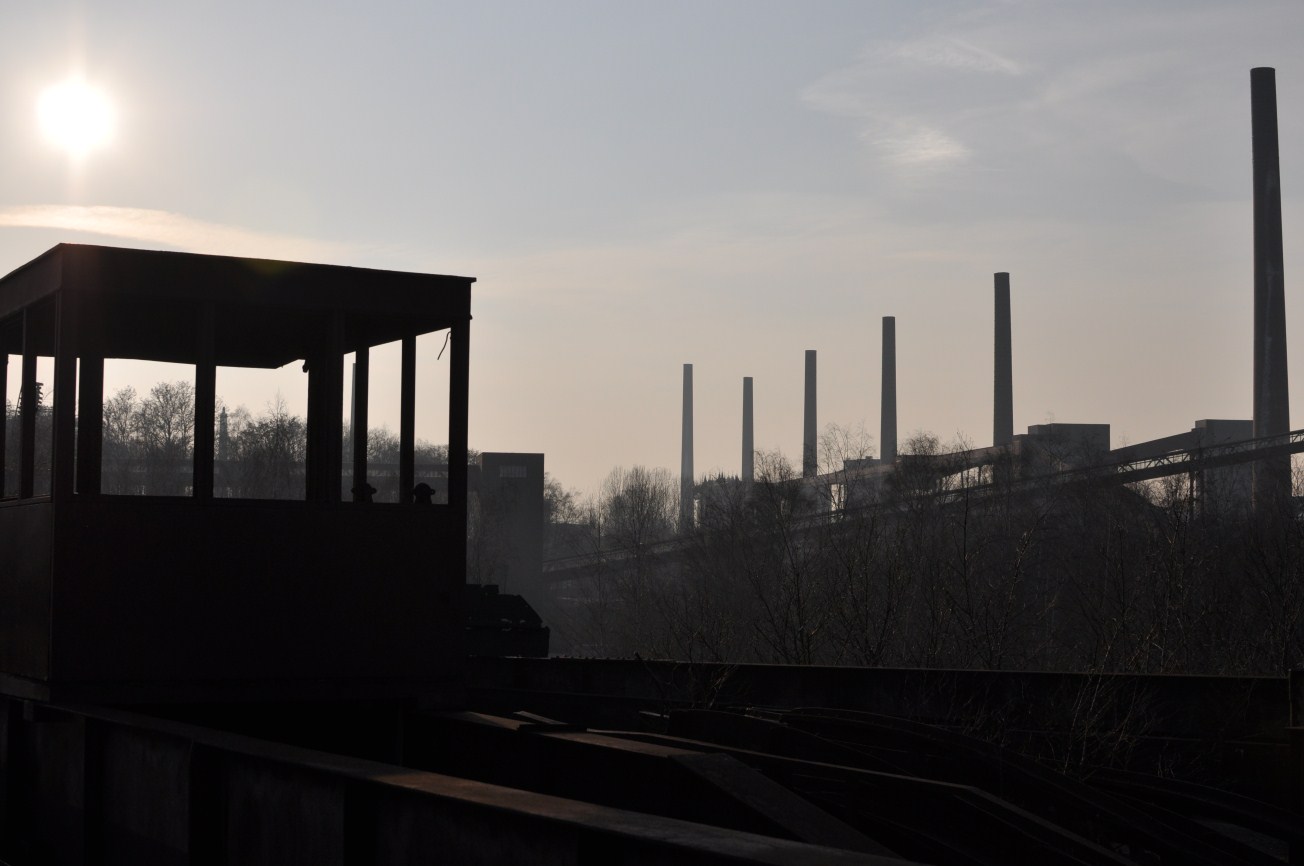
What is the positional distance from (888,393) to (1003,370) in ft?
53.6

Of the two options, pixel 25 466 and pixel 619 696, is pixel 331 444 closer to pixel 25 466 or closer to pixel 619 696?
pixel 25 466

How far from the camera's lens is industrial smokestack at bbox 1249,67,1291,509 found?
6669 centimetres

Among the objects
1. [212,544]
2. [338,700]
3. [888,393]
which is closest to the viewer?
[212,544]

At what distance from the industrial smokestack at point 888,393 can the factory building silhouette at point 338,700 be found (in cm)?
9791

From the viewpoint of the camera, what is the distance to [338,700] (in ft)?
31.2

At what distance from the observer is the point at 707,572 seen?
6012 centimetres

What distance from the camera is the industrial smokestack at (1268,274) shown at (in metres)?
66.7

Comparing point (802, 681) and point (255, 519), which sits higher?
point (255, 519)

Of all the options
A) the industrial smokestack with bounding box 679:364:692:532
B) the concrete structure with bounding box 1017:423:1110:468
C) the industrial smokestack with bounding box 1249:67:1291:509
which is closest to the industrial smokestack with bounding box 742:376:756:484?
the industrial smokestack with bounding box 679:364:692:532

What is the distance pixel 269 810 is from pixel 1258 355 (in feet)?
226

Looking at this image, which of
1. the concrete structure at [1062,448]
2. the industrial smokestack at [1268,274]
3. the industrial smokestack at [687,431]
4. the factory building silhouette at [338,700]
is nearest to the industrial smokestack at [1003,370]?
the concrete structure at [1062,448]

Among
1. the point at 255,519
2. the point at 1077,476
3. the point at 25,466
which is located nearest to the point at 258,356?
the point at 25,466

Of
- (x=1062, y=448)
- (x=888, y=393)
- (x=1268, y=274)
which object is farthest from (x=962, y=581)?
(x=888, y=393)

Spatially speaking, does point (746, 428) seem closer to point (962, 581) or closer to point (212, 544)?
point (962, 581)
